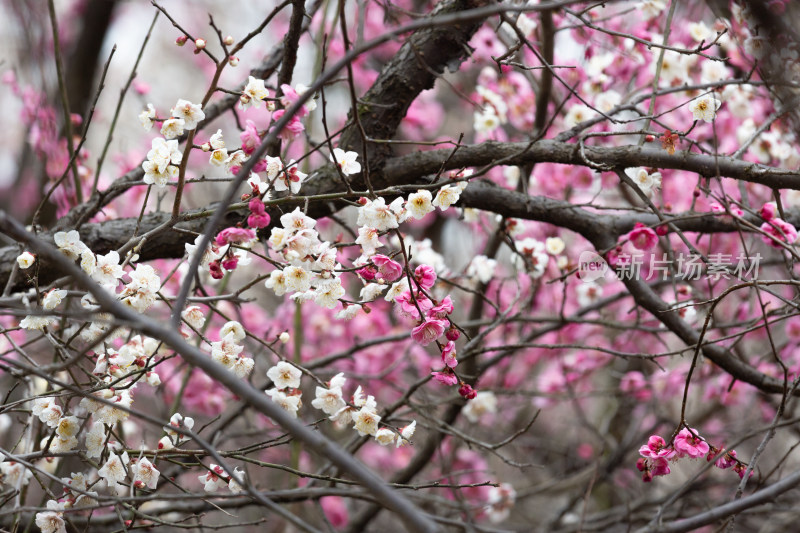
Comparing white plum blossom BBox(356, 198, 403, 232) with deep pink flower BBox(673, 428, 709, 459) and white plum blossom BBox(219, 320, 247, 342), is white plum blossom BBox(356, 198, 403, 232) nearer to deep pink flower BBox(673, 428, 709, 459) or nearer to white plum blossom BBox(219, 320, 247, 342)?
white plum blossom BBox(219, 320, 247, 342)

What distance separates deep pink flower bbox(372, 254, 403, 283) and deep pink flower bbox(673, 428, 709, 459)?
78 cm

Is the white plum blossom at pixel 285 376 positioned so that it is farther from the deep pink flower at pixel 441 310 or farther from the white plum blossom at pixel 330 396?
the deep pink flower at pixel 441 310

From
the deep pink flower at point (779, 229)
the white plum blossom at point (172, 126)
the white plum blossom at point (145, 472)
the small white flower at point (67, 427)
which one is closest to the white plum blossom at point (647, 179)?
the deep pink flower at point (779, 229)

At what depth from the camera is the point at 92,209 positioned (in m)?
2.01

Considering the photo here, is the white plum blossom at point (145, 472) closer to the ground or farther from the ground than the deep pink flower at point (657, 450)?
closer to the ground

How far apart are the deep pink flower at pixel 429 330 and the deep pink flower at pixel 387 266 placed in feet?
0.42

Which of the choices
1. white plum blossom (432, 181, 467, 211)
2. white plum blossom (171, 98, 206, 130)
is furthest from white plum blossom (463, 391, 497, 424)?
white plum blossom (171, 98, 206, 130)

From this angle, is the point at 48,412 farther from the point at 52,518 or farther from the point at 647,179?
the point at 647,179

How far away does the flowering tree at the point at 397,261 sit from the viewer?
1546mm

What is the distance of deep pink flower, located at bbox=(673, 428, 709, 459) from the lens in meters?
1.63

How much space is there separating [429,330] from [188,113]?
2.46 ft

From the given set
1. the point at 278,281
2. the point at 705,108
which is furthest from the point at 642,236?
the point at 278,281

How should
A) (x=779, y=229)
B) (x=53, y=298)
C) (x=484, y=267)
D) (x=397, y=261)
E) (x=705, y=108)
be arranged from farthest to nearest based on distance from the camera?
(x=484, y=267) → (x=397, y=261) → (x=705, y=108) → (x=779, y=229) → (x=53, y=298)

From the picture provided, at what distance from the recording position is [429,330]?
156cm
